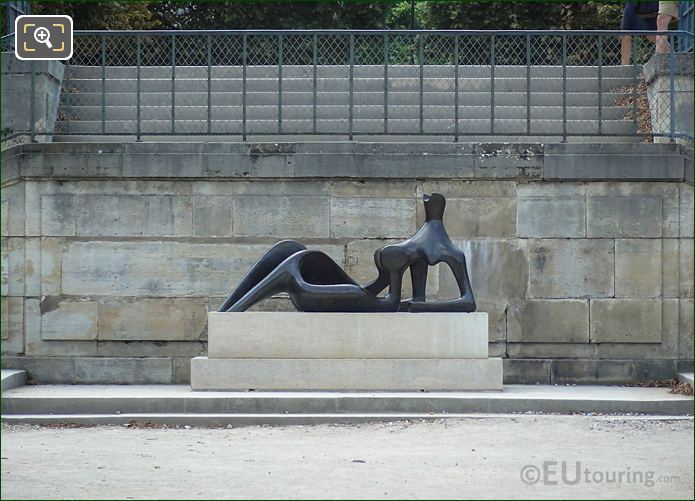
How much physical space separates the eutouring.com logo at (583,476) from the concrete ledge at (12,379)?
6430 millimetres

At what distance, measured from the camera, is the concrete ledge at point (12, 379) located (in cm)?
1272

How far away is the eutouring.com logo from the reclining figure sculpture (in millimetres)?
3761

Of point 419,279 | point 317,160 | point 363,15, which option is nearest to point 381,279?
point 419,279

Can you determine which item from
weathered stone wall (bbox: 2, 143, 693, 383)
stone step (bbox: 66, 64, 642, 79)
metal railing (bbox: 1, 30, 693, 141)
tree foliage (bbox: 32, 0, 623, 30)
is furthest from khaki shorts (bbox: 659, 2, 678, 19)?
tree foliage (bbox: 32, 0, 623, 30)

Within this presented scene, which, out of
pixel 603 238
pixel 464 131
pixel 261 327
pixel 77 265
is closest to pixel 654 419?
pixel 603 238

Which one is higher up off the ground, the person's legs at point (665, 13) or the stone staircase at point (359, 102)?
the person's legs at point (665, 13)

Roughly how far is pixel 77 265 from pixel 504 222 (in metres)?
5.09

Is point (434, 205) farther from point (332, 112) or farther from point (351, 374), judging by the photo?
point (332, 112)

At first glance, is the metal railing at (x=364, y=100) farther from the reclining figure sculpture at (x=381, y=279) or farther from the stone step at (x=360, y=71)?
the reclining figure sculpture at (x=381, y=279)

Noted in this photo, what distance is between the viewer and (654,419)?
11.2 meters

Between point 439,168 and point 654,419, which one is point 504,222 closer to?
point 439,168

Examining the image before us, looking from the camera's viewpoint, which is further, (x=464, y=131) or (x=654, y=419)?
(x=464, y=131)

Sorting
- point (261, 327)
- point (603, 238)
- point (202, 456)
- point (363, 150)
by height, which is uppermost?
point (363, 150)

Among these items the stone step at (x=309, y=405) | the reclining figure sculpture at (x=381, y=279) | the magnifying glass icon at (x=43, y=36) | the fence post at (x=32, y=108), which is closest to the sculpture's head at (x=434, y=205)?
the reclining figure sculpture at (x=381, y=279)
